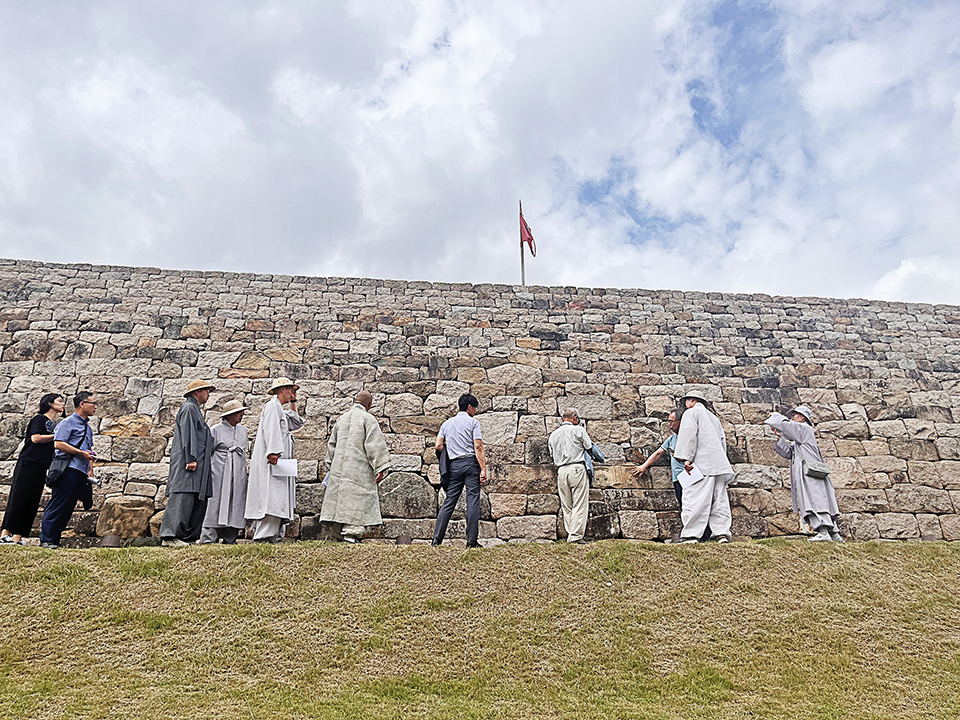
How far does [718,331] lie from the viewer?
11250 millimetres

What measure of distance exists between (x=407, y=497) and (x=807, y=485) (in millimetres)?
4339

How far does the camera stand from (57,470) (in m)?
5.92

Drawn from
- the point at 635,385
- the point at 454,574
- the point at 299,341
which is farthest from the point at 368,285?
the point at 454,574

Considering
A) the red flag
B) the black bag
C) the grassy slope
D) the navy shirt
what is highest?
the red flag

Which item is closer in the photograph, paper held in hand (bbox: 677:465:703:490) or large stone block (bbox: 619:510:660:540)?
paper held in hand (bbox: 677:465:703:490)

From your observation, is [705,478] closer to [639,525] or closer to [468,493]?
[639,525]

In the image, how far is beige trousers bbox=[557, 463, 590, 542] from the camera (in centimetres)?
704

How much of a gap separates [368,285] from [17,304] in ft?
17.5

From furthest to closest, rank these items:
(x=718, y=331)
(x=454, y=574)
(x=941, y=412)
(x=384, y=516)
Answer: (x=718, y=331) → (x=941, y=412) → (x=384, y=516) → (x=454, y=574)

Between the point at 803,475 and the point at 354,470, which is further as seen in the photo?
the point at 803,475

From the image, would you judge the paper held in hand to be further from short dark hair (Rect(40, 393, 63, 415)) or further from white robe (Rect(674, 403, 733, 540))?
short dark hair (Rect(40, 393, 63, 415))

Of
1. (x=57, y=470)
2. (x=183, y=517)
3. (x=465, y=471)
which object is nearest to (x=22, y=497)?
(x=57, y=470)

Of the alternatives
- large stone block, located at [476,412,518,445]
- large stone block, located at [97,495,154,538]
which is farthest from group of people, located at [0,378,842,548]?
large stone block, located at [476,412,518,445]

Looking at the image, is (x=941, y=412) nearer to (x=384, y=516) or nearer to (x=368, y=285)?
(x=384, y=516)
